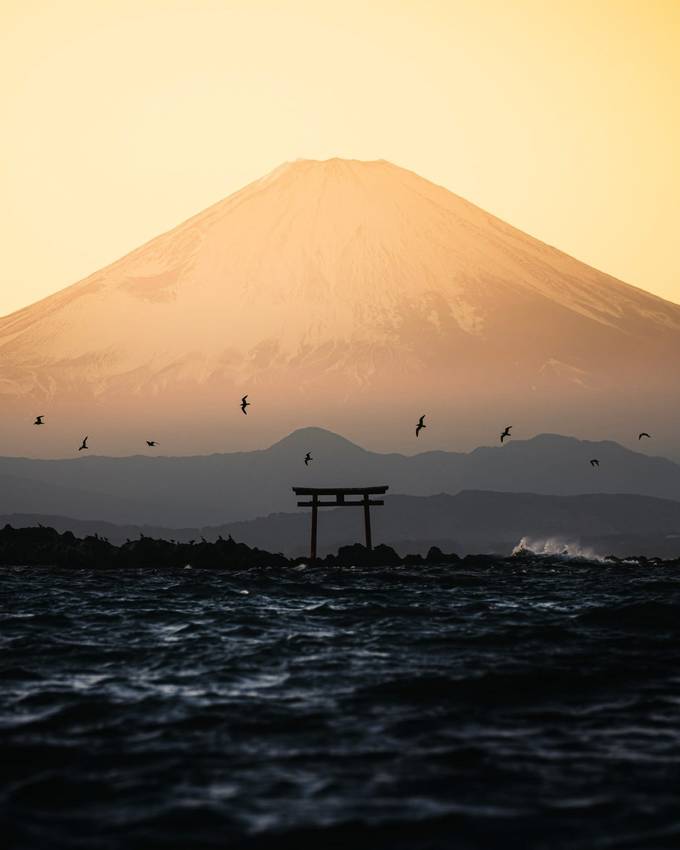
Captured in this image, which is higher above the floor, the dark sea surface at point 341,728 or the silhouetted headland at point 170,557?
the silhouetted headland at point 170,557

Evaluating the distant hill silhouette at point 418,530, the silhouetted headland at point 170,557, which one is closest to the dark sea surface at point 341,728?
the silhouetted headland at point 170,557

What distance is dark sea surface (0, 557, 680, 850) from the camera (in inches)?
469

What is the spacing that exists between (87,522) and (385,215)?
72.5 m

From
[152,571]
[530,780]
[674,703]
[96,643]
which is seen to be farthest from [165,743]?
[152,571]

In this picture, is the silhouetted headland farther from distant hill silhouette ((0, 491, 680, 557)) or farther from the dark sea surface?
distant hill silhouette ((0, 491, 680, 557))

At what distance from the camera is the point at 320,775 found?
13578mm

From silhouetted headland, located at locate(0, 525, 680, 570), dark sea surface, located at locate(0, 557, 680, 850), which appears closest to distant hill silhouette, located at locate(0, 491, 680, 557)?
silhouetted headland, located at locate(0, 525, 680, 570)

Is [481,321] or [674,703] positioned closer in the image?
[674,703]

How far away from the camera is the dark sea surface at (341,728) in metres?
11.9

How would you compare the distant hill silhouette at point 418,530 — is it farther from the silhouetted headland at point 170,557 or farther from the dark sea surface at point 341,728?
the dark sea surface at point 341,728

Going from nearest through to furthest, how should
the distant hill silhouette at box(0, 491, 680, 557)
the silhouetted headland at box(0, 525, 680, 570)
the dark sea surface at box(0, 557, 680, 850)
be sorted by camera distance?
the dark sea surface at box(0, 557, 680, 850) → the silhouetted headland at box(0, 525, 680, 570) → the distant hill silhouette at box(0, 491, 680, 557)

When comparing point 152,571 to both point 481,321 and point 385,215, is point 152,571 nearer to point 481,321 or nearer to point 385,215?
point 481,321

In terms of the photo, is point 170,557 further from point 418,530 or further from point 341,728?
point 418,530

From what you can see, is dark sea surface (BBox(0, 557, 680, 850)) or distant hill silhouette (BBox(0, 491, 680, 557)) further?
distant hill silhouette (BBox(0, 491, 680, 557))
